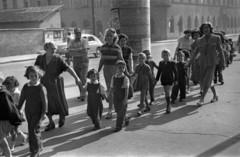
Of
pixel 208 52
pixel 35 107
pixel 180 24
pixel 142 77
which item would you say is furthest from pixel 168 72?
pixel 180 24

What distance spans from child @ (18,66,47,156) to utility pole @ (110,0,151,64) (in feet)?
15.7

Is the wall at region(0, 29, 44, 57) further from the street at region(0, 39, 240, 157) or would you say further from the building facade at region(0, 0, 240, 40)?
the street at region(0, 39, 240, 157)

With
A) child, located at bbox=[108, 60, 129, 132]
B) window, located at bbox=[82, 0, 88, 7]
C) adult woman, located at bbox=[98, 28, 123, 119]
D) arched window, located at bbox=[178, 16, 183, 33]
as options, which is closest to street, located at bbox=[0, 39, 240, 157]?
child, located at bbox=[108, 60, 129, 132]

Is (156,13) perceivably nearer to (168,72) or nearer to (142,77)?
(168,72)


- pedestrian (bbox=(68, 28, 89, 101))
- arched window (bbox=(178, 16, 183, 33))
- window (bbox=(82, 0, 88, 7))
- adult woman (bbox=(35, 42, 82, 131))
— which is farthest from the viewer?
arched window (bbox=(178, 16, 183, 33))

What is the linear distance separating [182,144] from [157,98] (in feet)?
12.1

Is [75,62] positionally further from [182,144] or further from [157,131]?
[182,144]

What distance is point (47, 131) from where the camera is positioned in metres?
5.95

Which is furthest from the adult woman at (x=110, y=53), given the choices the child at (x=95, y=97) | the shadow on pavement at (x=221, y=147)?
the shadow on pavement at (x=221, y=147)

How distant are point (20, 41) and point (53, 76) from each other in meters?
23.4

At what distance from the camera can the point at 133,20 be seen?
901 centimetres

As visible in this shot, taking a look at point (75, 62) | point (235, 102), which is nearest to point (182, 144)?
point (235, 102)

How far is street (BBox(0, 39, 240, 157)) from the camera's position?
471 centimetres

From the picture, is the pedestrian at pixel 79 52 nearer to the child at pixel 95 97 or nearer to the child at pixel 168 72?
the child at pixel 168 72
